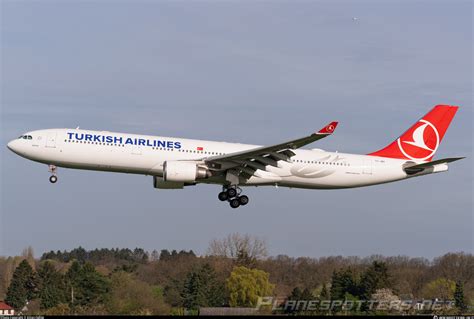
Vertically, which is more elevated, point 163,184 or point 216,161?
point 216,161

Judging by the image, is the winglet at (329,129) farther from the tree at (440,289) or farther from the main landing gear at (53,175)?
the tree at (440,289)

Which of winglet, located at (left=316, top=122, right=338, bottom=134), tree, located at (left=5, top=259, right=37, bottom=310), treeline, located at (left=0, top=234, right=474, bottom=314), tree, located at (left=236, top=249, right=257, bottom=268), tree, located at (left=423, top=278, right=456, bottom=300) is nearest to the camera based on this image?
winglet, located at (left=316, top=122, right=338, bottom=134)

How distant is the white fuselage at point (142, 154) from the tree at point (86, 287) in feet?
33.4

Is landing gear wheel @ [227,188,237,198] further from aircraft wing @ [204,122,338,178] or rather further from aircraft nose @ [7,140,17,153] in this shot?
aircraft nose @ [7,140,17,153]

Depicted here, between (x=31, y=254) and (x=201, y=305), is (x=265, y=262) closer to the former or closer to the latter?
(x=201, y=305)

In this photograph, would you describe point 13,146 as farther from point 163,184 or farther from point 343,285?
point 343,285

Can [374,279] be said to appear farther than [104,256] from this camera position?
No

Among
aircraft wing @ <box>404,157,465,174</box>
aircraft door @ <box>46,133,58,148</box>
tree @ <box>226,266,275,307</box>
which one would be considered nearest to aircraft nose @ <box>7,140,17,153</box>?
aircraft door @ <box>46,133,58,148</box>

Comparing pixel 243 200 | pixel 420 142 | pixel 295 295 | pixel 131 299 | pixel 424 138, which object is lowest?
pixel 131 299

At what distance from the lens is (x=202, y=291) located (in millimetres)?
60438

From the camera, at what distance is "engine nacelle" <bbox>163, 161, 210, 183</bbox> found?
4553 cm

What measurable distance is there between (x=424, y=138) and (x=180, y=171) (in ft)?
55.0

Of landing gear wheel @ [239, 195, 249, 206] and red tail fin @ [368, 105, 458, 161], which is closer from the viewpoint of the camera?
landing gear wheel @ [239, 195, 249, 206]

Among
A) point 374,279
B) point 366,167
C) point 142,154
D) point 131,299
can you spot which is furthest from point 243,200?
point 374,279
